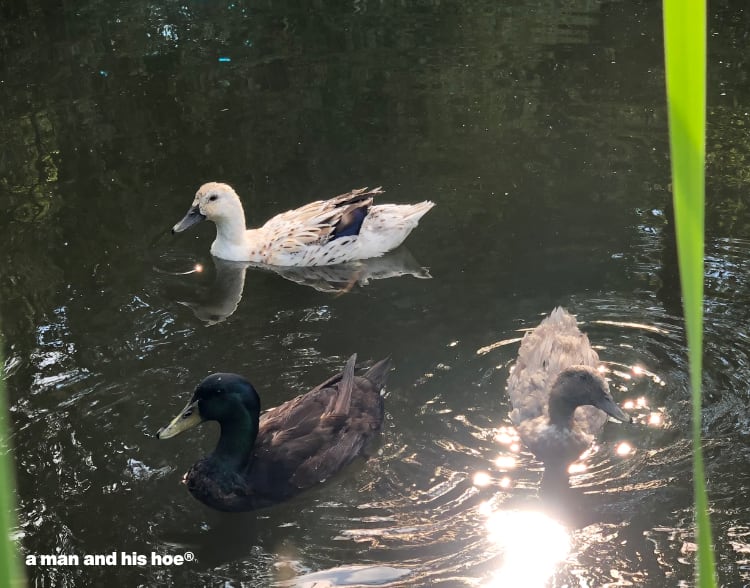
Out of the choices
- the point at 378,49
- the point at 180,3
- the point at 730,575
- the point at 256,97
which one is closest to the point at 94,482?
the point at 730,575

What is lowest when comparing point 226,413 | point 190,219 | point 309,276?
point 226,413

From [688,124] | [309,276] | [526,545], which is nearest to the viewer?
[688,124]

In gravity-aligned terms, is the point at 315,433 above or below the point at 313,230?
below

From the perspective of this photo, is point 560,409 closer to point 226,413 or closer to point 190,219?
point 226,413

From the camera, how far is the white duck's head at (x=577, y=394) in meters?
5.29

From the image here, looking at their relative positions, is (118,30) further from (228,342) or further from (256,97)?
(228,342)

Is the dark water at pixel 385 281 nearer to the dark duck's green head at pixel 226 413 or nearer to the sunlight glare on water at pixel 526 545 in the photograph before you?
the sunlight glare on water at pixel 526 545

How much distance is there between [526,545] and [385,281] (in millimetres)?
3399

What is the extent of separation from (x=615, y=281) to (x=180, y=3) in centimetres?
994

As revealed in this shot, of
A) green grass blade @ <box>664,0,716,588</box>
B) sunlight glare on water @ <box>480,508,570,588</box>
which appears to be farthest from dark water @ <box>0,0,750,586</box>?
green grass blade @ <box>664,0,716,588</box>

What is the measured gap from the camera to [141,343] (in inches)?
264

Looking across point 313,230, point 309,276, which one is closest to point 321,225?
point 313,230

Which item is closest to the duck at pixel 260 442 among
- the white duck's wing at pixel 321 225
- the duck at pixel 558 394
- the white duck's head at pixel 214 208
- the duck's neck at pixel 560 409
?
the duck at pixel 558 394

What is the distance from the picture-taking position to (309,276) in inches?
316
